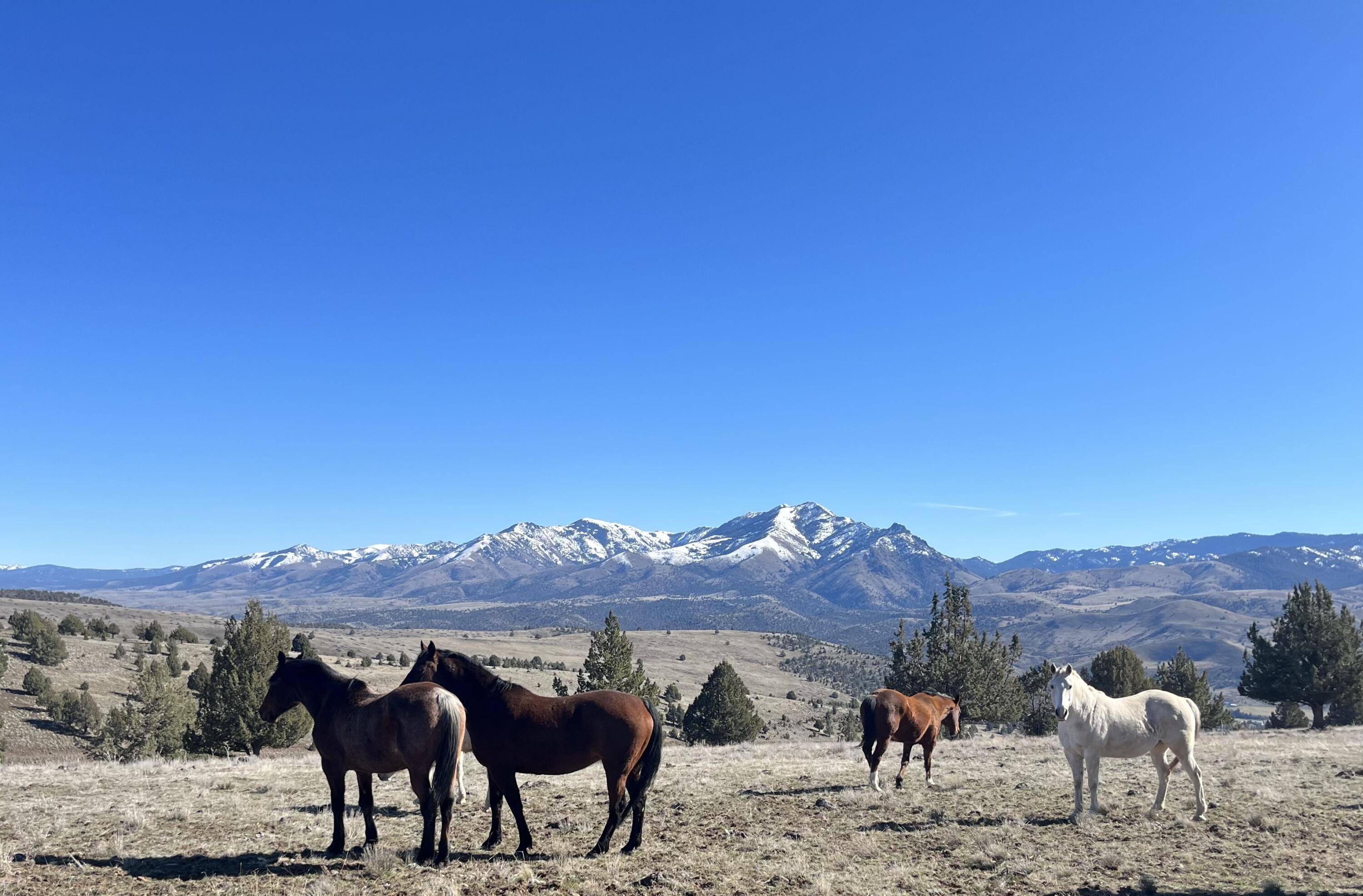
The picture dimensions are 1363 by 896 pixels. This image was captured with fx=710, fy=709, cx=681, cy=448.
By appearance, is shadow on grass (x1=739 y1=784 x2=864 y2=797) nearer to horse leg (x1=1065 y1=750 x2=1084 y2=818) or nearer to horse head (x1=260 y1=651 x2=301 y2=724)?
horse leg (x1=1065 y1=750 x2=1084 y2=818)

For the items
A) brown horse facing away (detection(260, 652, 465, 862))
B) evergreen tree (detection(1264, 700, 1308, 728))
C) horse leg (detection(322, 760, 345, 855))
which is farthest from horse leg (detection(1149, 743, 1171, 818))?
evergreen tree (detection(1264, 700, 1308, 728))

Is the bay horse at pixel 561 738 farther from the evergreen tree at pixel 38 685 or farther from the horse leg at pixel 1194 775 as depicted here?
the evergreen tree at pixel 38 685

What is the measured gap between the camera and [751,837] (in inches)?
426

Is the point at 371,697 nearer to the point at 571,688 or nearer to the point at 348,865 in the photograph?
the point at 348,865

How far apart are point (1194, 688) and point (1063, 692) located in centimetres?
4392

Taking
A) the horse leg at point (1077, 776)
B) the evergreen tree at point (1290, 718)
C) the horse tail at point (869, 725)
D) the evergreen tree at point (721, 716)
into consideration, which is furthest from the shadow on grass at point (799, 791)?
the evergreen tree at point (1290, 718)

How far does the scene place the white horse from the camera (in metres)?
11.9

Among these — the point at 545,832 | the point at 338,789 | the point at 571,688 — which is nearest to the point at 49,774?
the point at 338,789

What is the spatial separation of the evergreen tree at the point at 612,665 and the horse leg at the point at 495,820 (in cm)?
2632

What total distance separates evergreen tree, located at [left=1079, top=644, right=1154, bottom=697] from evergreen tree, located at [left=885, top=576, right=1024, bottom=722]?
7400 millimetres

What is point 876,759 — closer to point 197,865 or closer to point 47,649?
point 197,865

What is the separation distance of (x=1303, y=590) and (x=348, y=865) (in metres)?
48.6

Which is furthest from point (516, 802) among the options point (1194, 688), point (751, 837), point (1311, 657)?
point (1194, 688)

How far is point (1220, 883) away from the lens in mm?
8727
